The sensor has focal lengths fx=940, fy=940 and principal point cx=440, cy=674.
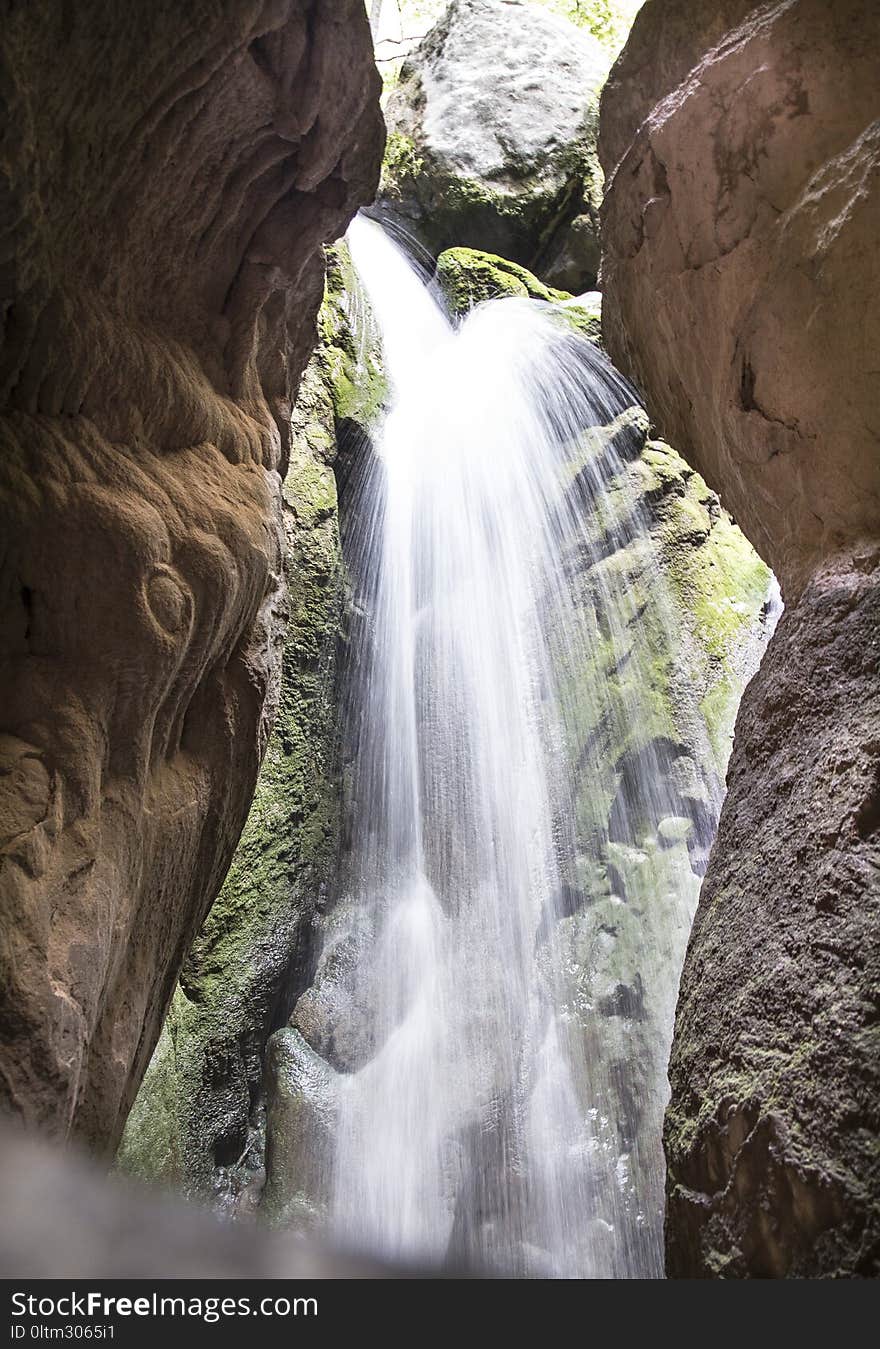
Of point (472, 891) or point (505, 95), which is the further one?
point (505, 95)

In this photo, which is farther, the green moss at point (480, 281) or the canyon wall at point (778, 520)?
the green moss at point (480, 281)

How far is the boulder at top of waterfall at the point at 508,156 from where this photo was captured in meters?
13.5

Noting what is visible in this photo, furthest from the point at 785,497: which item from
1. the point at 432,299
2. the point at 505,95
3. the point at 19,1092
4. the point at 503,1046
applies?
the point at 505,95

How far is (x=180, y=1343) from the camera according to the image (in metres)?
1.82

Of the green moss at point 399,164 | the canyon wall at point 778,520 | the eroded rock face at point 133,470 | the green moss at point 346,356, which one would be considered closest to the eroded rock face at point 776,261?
the canyon wall at point 778,520

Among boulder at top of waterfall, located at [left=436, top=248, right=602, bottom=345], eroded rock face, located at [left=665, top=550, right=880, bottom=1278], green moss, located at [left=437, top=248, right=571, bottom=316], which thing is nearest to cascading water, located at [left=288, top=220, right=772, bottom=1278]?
boulder at top of waterfall, located at [left=436, top=248, right=602, bottom=345]

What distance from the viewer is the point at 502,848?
26.4 feet

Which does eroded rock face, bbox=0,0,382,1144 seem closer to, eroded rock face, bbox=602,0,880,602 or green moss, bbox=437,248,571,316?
eroded rock face, bbox=602,0,880,602

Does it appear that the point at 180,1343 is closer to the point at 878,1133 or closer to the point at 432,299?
the point at 878,1133

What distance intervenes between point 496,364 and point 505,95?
5878mm

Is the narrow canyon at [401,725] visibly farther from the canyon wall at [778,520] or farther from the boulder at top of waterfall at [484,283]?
the boulder at top of waterfall at [484,283]

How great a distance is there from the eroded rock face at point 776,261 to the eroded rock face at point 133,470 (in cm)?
134

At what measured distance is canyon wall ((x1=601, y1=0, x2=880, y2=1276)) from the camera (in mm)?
2242

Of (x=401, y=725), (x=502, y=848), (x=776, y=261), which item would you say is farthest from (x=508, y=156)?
(x=776, y=261)
